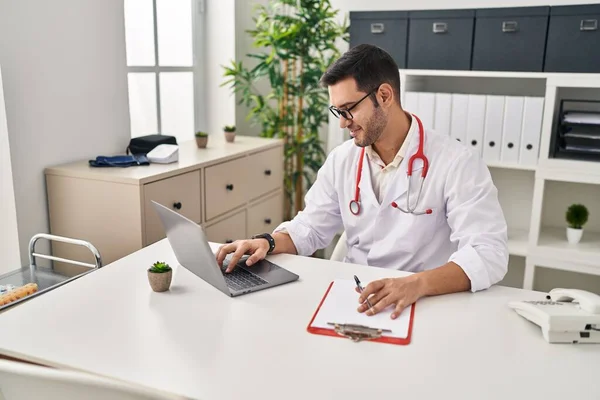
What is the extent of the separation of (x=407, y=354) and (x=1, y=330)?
912mm

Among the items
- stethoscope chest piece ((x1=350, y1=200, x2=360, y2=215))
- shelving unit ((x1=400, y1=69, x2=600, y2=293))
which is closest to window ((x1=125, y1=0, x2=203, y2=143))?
shelving unit ((x1=400, y1=69, x2=600, y2=293))

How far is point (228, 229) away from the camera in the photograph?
2904 mm

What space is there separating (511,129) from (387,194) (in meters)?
1.38

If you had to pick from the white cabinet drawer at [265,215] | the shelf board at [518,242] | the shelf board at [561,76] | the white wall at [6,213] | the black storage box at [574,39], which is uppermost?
the black storage box at [574,39]

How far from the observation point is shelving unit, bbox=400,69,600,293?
279 cm

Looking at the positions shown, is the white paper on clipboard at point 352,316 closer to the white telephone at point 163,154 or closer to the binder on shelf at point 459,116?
the white telephone at point 163,154

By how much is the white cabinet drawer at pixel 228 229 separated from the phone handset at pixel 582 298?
167 cm

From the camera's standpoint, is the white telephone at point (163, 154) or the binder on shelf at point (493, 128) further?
the binder on shelf at point (493, 128)

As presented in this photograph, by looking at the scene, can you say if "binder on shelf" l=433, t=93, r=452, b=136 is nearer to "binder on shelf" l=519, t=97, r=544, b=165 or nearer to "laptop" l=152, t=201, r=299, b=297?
"binder on shelf" l=519, t=97, r=544, b=165

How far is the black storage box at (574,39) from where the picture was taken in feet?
8.65

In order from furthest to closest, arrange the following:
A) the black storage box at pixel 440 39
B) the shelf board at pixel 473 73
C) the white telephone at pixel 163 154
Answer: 1. the black storage box at pixel 440 39
2. the shelf board at pixel 473 73
3. the white telephone at pixel 163 154

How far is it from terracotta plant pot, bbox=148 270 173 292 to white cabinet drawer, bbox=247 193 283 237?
64.1 inches

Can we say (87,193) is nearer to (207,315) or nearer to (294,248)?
(294,248)

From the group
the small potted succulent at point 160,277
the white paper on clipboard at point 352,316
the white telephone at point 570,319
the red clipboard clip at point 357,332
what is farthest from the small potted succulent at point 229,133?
the white telephone at point 570,319
